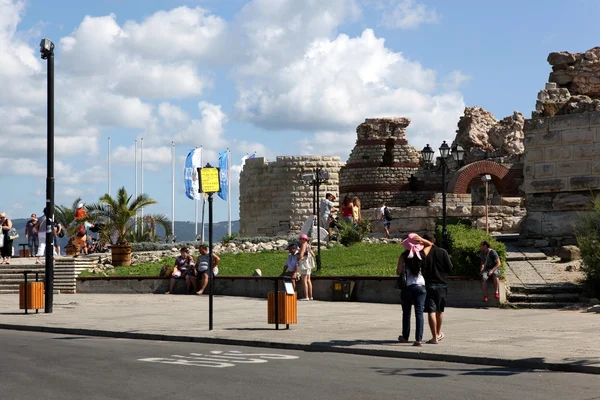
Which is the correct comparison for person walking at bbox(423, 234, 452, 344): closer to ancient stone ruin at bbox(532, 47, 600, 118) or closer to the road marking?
the road marking

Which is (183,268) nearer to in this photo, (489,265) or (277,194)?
(489,265)

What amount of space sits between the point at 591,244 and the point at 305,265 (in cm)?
652

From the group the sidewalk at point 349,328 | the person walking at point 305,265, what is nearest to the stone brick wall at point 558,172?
the person walking at point 305,265

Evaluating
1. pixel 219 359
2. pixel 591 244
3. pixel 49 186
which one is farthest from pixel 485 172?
pixel 219 359

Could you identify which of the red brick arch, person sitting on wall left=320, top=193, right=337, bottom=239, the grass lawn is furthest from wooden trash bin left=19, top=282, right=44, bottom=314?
the red brick arch

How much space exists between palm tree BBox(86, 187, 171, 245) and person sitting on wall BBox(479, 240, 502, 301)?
51.9ft

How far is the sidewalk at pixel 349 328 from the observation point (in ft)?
42.5

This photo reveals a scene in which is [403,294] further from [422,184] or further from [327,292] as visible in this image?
[422,184]

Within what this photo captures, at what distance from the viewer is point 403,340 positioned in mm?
14461

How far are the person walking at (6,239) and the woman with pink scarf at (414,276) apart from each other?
18846mm

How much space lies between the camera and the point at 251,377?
10.9 m

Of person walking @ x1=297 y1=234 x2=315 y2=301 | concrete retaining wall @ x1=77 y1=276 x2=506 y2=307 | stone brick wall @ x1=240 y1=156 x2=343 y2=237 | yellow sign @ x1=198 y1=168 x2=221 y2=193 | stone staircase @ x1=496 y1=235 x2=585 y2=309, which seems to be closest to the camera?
yellow sign @ x1=198 y1=168 x2=221 y2=193

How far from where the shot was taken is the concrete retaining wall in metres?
21.2

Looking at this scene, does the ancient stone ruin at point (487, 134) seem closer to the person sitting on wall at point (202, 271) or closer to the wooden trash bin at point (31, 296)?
the person sitting on wall at point (202, 271)
